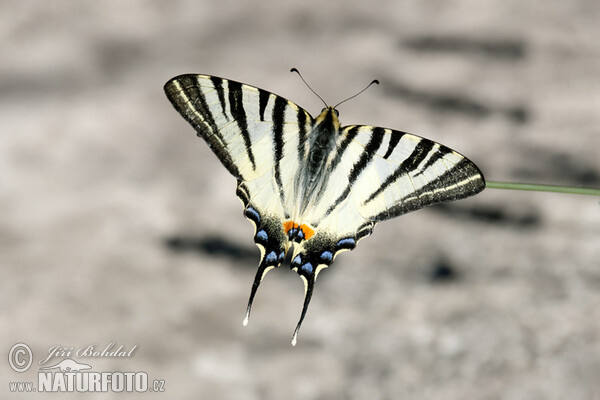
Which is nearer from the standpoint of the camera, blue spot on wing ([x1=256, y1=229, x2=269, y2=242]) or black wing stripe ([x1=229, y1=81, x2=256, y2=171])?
black wing stripe ([x1=229, y1=81, x2=256, y2=171])

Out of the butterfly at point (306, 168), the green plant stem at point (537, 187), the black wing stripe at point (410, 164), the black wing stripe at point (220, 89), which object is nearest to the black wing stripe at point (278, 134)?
the butterfly at point (306, 168)

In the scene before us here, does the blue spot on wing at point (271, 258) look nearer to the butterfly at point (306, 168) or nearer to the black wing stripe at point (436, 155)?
the butterfly at point (306, 168)

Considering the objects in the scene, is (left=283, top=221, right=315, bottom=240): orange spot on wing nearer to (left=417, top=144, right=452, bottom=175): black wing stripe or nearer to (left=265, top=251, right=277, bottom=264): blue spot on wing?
(left=265, top=251, right=277, bottom=264): blue spot on wing

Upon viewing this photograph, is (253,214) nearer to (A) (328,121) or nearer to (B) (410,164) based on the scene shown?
(A) (328,121)

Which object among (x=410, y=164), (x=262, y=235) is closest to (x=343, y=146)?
(x=410, y=164)

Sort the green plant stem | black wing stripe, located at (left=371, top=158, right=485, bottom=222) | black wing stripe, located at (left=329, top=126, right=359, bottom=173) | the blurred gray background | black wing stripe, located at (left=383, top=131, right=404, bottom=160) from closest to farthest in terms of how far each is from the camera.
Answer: the green plant stem < black wing stripe, located at (left=371, top=158, right=485, bottom=222) < black wing stripe, located at (left=383, top=131, right=404, bottom=160) < black wing stripe, located at (left=329, top=126, right=359, bottom=173) < the blurred gray background

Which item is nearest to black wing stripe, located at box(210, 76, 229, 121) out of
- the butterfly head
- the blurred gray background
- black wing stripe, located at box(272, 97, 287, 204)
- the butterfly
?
the butterfly
